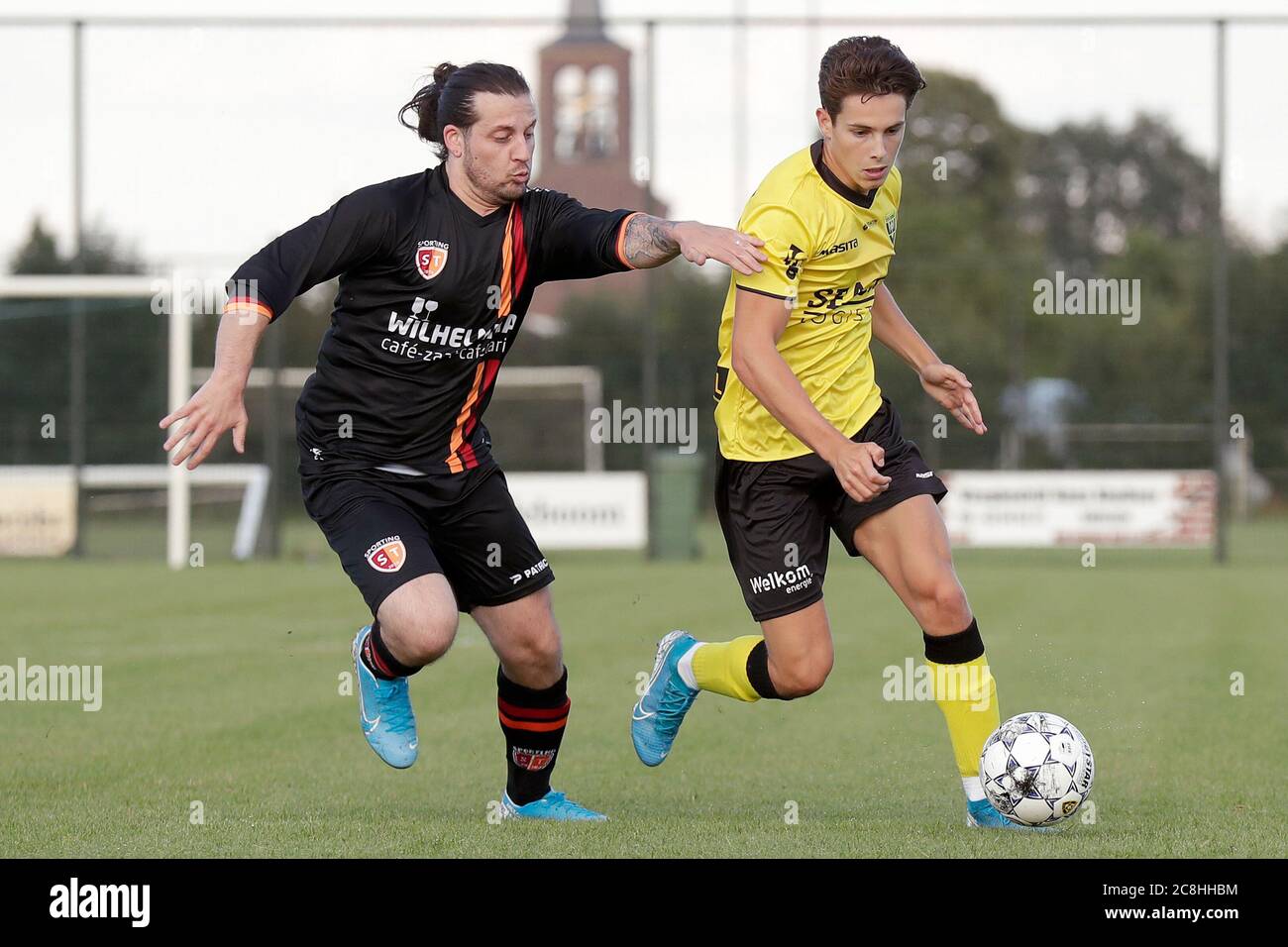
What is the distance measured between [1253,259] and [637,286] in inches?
436

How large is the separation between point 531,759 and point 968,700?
1.39 m

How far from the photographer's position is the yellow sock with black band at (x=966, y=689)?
17.5 feet

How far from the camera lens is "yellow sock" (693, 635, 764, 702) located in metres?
5.79

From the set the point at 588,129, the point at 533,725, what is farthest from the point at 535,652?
the point at 588,129

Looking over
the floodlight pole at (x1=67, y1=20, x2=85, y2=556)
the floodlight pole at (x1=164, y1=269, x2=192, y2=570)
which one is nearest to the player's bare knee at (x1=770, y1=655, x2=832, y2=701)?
the floodlight pole at (x1=164, y1=269, x2=192, y2=570)

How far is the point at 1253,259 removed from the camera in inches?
1222

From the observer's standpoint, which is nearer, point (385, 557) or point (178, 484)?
point (385, 557)

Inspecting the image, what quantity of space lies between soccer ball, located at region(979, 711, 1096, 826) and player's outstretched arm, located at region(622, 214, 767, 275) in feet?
5.25

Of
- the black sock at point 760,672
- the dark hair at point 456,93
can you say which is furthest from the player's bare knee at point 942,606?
the dark hair at point 456,93

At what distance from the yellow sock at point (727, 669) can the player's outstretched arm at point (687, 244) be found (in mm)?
1383

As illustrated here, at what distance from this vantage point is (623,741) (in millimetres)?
7312

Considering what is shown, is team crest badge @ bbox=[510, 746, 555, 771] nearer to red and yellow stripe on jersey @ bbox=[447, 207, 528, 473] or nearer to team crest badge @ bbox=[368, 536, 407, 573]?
team crest badge @ bbox=[368, 536, 407, 573]

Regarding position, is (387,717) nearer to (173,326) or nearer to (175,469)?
(175,469)

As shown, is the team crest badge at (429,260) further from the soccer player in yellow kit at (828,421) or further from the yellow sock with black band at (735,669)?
the yellow sock with black band at (735,669)
